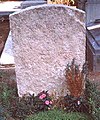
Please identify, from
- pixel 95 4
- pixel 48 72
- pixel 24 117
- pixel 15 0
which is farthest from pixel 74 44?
pixel 15 0

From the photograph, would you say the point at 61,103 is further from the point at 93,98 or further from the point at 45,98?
the point at 93,98

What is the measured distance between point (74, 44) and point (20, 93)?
2.83 ft

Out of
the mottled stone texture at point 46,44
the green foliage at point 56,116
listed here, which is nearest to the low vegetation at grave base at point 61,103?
the green foliage at point 56,116

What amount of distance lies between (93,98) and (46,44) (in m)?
0.78

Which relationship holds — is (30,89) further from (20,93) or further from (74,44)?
(74,44)

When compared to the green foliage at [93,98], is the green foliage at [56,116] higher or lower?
lower

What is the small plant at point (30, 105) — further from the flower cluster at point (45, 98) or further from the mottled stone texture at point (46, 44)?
the mottled stone texture at point (46, 44)

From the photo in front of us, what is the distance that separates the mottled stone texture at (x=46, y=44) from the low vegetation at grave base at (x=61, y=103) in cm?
11

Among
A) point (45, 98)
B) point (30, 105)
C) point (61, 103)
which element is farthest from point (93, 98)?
point (30, 105)

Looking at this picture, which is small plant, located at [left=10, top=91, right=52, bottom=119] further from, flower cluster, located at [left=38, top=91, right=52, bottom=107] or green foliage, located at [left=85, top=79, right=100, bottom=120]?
green foliage, located at [left=85, top=79, right=100, bottom=120]

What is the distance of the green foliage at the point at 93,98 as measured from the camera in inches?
130

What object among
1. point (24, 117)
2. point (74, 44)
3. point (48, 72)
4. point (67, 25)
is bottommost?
point (24, 117)

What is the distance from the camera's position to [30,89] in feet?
12.3

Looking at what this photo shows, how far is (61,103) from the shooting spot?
12.1ft
